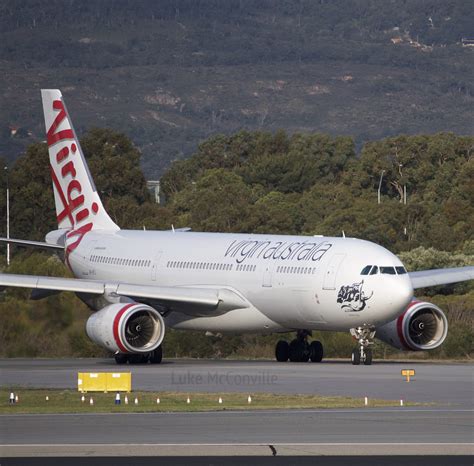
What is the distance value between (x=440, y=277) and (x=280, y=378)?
11.8 meters

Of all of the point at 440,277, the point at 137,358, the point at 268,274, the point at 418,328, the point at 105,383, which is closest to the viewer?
the point at 105,383

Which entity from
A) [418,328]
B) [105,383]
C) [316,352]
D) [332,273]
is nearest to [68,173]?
[316,352]

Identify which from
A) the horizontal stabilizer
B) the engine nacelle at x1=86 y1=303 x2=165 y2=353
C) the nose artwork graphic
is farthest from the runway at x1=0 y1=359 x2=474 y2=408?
the horizontal stabilizer

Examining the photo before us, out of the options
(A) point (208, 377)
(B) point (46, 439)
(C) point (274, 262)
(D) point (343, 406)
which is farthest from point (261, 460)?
(C) point (274, 262)

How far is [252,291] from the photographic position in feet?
148

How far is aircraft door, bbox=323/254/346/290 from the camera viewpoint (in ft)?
139

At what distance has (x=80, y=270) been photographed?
52875mm

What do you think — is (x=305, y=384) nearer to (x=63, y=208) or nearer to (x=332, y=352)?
(x=332, y=352)

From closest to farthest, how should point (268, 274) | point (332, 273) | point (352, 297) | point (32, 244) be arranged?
1. point (352, 297)
2. point (332, 273)
3. point (268, 274)
4. point (32, 244)

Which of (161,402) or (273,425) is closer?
(273,425)

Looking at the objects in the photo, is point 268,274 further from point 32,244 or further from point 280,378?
point 32,244

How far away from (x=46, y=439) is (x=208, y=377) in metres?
14.9

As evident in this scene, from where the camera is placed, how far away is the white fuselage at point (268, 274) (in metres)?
42.0

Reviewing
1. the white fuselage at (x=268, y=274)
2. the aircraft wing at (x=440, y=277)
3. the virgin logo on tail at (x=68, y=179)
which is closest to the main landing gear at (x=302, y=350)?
the white fuselage at (x=268, y=274)
